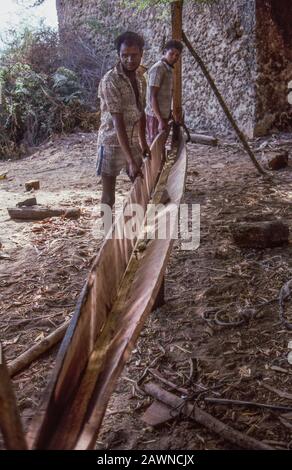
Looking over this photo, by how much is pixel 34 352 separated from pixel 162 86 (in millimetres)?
3666

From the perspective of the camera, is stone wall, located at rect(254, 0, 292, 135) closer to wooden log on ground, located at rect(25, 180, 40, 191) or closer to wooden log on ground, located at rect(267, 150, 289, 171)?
wooden log on ground, located at rect(267, 150, 289, 171)

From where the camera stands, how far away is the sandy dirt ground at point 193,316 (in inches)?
84.7

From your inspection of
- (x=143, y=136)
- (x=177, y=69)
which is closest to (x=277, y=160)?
(x=177, y=69)

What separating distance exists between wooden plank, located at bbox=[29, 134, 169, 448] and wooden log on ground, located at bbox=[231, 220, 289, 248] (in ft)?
3.64

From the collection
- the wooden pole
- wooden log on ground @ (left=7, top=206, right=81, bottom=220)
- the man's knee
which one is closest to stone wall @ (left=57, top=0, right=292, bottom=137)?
the wooden pole

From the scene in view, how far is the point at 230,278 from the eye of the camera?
352 centimetres

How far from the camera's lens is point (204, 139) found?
8414 mm

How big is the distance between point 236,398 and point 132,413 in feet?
1.70

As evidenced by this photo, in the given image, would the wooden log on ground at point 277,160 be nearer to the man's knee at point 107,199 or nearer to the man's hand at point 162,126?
the man's hand at point 162,126

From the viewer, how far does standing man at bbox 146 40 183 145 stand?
512 centimetres

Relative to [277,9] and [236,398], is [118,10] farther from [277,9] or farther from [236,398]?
[236,398]

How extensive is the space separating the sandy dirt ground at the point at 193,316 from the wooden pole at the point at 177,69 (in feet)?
2.93

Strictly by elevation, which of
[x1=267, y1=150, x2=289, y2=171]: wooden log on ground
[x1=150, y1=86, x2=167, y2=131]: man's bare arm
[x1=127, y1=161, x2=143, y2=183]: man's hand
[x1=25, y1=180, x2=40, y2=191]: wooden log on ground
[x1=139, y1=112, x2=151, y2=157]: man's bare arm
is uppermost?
[x1=150, y1=86, x2=167, y2=131]: man's bare arm
